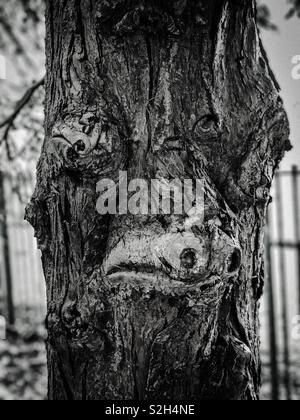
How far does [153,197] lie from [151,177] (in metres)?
0.07

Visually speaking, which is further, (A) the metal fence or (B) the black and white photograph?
(A) the metal fence

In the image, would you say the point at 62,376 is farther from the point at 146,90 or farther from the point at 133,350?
the point at 146,90

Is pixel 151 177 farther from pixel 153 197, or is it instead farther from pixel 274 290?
pixel 274 290

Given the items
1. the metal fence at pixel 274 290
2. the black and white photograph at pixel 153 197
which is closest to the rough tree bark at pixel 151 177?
the black and white photograph at pixel 153 197

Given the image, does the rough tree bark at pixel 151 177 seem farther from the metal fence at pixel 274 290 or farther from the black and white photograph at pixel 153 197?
the metal fence at pixel 274 290

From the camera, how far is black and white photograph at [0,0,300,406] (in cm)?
131

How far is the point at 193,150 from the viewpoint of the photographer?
4.52 feet

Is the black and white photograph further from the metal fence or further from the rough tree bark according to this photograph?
the metal fence

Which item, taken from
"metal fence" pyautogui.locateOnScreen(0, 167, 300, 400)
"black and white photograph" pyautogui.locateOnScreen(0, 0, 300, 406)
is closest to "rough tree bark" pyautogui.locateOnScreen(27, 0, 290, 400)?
"black and white photograph" pyautogui.locateOnScreen(0, 0, 300, 406)

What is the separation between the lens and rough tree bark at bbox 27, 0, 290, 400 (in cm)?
131

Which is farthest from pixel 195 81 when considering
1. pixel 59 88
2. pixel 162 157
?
pixel 59 88

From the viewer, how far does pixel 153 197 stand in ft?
4.33

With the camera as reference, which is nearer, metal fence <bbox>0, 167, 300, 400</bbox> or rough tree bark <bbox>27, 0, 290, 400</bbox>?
rough tree bark <bbox>27, 0, 290, 400</bbox>

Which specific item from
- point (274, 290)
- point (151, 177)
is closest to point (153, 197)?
point (151, 177)
